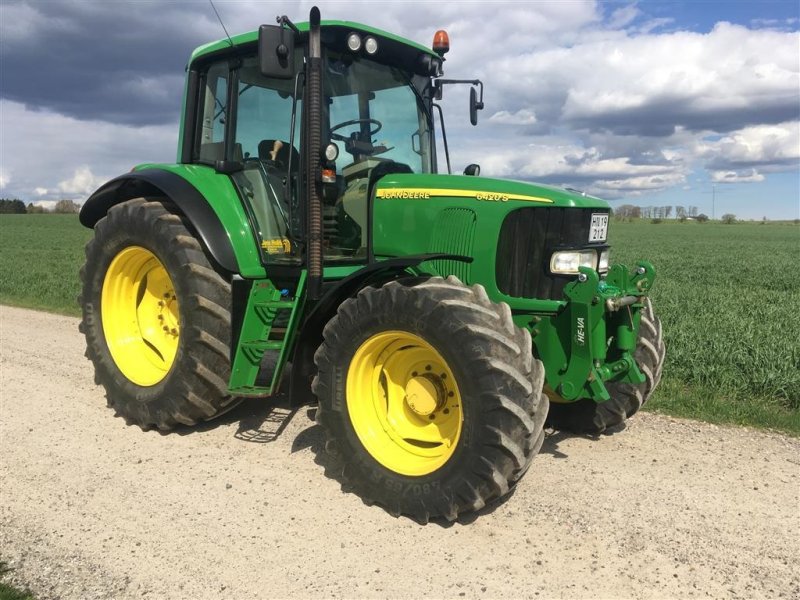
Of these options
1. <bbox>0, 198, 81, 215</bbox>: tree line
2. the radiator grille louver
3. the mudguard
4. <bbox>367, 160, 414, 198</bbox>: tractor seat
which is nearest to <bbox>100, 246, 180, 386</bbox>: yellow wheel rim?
the mudguard

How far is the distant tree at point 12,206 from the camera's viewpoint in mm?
68688

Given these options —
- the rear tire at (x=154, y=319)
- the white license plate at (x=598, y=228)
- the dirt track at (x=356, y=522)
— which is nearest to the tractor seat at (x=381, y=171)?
the rear tire at (x=154, y=319)

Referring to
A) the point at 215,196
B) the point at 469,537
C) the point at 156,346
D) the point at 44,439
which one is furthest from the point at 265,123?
the point at 469,537

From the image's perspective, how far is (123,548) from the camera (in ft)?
10.4

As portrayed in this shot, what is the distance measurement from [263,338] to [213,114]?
6.13 ft

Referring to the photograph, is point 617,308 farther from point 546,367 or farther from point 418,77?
point 418,77

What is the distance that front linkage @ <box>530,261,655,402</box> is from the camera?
356 centimetres

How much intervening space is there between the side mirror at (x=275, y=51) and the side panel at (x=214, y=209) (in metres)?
1.16

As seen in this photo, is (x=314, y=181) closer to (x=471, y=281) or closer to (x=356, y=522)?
(x=471, y=281)

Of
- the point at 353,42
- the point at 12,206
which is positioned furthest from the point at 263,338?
the point at 12,206

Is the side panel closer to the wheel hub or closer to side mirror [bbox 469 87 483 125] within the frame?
the wheel hub

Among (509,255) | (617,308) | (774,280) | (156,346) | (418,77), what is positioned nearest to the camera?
(617,308)

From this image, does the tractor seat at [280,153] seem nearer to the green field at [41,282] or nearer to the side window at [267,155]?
the side window at [267,155]

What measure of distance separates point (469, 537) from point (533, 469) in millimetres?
Result: 949
